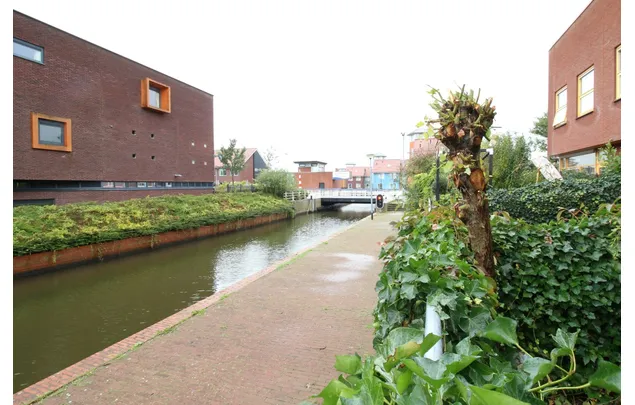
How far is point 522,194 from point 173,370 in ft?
Answer: 25.5

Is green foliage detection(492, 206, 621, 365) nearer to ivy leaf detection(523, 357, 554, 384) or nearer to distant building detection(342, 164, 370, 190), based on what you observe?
ivy leaf detection(523, 357, 554, 384)

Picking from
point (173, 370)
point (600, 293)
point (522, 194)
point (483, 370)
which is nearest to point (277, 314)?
point (173, 370)

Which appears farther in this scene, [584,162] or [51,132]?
[51,132]

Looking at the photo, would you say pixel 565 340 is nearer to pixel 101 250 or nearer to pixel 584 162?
pixel 584 162

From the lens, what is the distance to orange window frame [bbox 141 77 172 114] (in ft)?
69.1

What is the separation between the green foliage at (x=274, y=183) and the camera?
30312 mm

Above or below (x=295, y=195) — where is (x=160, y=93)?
above

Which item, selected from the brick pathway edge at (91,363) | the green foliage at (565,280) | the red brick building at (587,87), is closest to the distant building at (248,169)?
the red brick building at (587,87)

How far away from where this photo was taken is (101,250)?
1240 centimetres

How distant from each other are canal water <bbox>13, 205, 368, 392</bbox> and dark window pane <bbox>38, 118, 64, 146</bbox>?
7.54 metres

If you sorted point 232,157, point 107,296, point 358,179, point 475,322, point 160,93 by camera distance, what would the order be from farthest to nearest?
point 358,179
point 232,157
point 160,93
point 107,296
point 475,322

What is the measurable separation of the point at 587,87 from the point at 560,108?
2.30m

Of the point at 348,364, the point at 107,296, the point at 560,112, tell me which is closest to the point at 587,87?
the point at 560,112

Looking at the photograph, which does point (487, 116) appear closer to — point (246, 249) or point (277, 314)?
point (277, 314)
